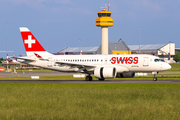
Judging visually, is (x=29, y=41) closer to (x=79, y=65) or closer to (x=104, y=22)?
(x=79, y=65)

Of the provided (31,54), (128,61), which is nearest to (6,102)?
(128,61)

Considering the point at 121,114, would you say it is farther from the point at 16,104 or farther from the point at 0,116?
the point at 16,104

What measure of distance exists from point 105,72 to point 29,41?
15645mm

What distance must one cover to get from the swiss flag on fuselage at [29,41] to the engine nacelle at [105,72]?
12088 millimetres

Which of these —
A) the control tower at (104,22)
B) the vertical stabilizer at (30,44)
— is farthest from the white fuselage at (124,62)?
the control tower at (104,22)

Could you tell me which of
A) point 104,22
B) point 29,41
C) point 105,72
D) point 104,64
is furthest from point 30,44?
point 104,22

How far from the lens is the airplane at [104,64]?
40366mm

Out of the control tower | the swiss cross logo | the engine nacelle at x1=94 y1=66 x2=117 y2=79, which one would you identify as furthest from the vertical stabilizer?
the control tower

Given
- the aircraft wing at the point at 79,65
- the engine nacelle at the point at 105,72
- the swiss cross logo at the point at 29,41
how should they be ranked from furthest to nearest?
1. the swiss cross logo at the point at 29,41
2. the aircraft wing at the point at 79,65
3. the engine nacelle at the point at 105,72

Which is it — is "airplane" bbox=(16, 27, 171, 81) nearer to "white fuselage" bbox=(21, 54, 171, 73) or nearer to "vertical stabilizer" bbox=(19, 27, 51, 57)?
"white fuselage" bbox=(21, 54, 171, 73)

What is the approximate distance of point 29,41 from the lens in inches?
1886

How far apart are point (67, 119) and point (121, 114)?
2.76m

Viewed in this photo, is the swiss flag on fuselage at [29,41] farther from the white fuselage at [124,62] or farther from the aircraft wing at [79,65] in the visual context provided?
the aircraft wing at [79,65]

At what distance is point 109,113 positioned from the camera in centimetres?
1437
